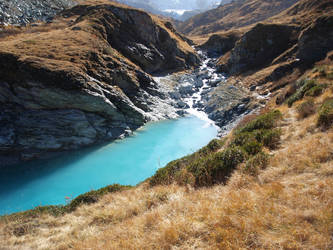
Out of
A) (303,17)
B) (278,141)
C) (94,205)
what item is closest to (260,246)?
(278,141)

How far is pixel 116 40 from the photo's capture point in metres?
45.9

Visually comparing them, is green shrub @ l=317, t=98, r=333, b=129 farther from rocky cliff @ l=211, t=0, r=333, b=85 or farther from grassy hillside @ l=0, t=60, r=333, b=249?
rocky cliff @ l=211, t=0, r=333, b=85

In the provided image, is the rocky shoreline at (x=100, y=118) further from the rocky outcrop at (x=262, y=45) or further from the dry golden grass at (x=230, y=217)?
the dry golden grass at (x=230, y=217)

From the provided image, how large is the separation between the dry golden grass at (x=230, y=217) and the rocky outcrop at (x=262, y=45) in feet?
166

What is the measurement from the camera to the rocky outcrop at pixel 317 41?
3144 centimetres

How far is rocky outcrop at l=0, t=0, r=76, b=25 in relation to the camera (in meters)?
50.5

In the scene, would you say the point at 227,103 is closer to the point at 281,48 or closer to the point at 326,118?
the point at 281,48

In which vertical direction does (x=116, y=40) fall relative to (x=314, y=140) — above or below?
above

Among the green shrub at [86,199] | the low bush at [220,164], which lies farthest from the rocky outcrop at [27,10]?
the low bush at [220,164]

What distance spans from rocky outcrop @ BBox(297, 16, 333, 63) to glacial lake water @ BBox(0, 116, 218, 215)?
28202mm

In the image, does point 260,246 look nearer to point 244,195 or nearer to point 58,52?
point 244,195

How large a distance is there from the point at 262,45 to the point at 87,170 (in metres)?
56.2

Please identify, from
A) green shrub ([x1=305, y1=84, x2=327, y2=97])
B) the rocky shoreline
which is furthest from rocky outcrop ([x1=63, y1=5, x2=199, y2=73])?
green shrub ([x1=305, y1=84, x2=327, y2=97])

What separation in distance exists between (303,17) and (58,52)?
235ft
